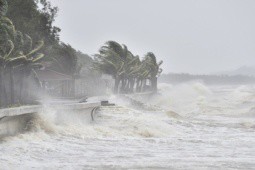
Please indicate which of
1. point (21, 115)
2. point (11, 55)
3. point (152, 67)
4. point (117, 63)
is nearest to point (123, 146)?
point (21, 115)

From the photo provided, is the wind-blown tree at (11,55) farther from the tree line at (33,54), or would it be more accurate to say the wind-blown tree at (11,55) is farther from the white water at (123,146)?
the white water at (123,146)

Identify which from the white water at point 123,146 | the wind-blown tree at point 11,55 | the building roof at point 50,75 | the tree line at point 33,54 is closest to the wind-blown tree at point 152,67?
the tree line at point 33,54

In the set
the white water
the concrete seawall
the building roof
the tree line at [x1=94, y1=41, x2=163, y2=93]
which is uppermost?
the tree line at [x1=94, y1=41, x2=163, y2=93]

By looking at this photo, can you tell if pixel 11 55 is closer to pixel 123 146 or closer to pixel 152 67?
pixel 123 146

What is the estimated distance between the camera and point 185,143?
18172mm

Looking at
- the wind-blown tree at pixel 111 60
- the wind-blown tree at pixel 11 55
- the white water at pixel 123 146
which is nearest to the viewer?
the white water at pixel 123 146

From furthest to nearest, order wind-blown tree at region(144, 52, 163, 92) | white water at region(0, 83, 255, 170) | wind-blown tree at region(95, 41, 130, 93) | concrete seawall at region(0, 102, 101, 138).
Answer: wind-blown tree at region(144, 52, 163, 92), wind-blown tree at region(95, 41, 130, 93), concrete seawall at region(0, 102, 101, 138), white water at region(0, 83, 255, 170)

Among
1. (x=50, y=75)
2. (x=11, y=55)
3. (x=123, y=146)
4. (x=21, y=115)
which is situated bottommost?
(x=123, y=146)

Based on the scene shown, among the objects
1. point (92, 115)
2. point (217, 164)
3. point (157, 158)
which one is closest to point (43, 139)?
point (157, 158)

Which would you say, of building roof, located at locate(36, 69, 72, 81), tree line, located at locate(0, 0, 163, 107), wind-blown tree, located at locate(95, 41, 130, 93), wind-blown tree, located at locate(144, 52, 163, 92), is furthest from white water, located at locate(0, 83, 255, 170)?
wind-blown tree, located at locate(144, 52, 163, 92)

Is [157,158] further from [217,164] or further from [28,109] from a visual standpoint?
[28,109]

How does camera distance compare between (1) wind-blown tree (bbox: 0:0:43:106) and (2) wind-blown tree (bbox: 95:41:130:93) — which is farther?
(2) wind-blown tree (bbox: 95:41:130:93)

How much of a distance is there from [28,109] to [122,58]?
42.0 metres

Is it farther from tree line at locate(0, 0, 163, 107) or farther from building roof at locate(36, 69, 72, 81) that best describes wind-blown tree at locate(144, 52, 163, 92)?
building roof at locate(36, 69, 72, 81)
